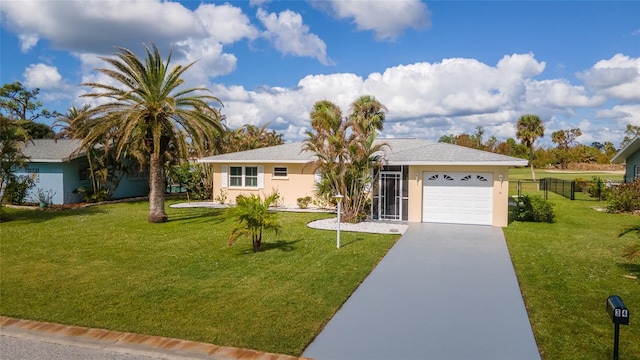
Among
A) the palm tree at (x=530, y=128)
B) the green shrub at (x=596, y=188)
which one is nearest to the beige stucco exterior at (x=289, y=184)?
the green shrub at (x=596, y=188)

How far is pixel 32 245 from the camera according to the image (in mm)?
11547

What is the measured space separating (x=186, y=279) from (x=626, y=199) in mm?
20640

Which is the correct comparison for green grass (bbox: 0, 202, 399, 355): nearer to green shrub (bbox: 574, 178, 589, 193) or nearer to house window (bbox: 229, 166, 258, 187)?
house window (bbox: 229, 166, 258, 187)

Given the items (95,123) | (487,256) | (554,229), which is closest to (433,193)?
(554,229)

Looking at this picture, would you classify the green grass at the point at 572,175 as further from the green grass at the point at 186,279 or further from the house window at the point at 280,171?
the green grass at the point at 186,279

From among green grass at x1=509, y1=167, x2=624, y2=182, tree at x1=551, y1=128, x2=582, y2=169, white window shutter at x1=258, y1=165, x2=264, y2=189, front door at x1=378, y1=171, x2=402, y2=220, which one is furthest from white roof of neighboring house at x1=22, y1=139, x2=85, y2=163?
tree at x1=551, y1=128, x2=582, y2=169

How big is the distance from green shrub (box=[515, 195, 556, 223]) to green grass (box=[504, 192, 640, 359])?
102 centimetres

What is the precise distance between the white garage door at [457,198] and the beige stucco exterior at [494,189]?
17 cm

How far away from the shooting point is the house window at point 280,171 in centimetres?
2112

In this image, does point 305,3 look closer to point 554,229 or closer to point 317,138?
point 317,138

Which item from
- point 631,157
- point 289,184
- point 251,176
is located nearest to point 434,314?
point 289,184

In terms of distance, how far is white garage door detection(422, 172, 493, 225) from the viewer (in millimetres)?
15492

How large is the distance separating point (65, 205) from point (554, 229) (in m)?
22.7

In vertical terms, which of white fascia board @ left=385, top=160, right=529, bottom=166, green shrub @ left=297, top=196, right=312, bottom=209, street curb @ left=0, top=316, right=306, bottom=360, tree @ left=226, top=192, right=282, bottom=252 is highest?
white fascia board @ left=385, top=160, right=529, bottom=166
